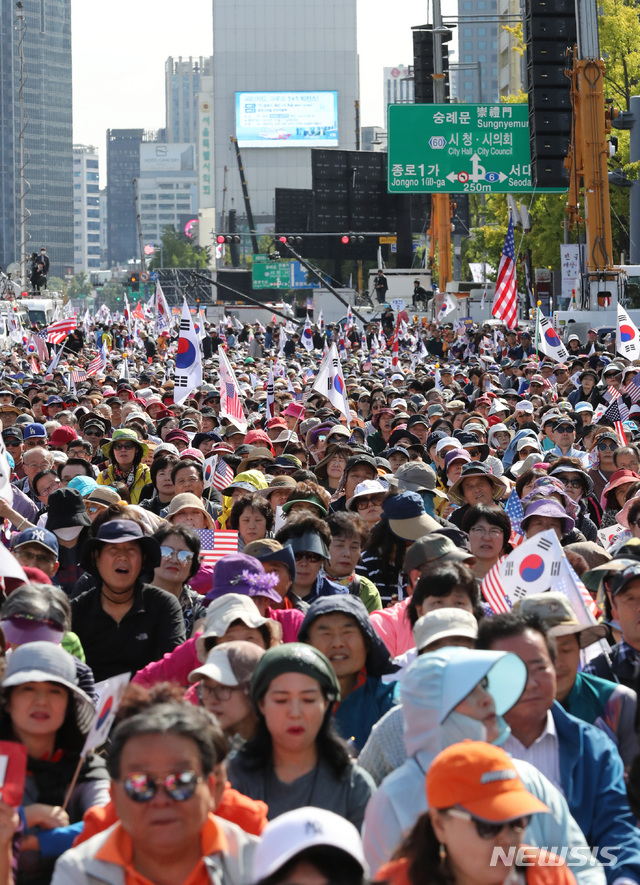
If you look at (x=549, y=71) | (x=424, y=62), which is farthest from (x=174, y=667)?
(x=424, y=62)

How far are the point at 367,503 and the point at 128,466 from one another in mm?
2985

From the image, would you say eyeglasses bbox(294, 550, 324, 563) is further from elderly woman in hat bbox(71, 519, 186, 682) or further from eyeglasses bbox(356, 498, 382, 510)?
eyeglasses bbox(356, 498, 382, 510)

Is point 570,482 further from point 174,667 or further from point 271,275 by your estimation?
point 271,275

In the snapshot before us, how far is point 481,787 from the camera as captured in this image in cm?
330

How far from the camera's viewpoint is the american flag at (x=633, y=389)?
15712 mm

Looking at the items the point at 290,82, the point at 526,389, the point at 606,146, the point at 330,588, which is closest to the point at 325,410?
the point at 526,389

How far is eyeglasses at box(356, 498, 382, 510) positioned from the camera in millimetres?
9238

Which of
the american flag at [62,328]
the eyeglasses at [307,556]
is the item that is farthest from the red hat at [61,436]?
the american flag at [62,328]

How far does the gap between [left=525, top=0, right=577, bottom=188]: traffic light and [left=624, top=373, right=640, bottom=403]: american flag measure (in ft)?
61.1

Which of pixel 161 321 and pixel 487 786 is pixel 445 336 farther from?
pixel 487 786

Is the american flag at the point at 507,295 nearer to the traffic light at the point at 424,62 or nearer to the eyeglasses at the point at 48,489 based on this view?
the traffic light at the point at 424,62

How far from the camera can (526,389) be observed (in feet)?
62.9

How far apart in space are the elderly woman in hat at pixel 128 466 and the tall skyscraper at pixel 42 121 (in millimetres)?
173046

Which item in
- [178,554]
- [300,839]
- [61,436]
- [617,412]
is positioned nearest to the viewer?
[300,839]
